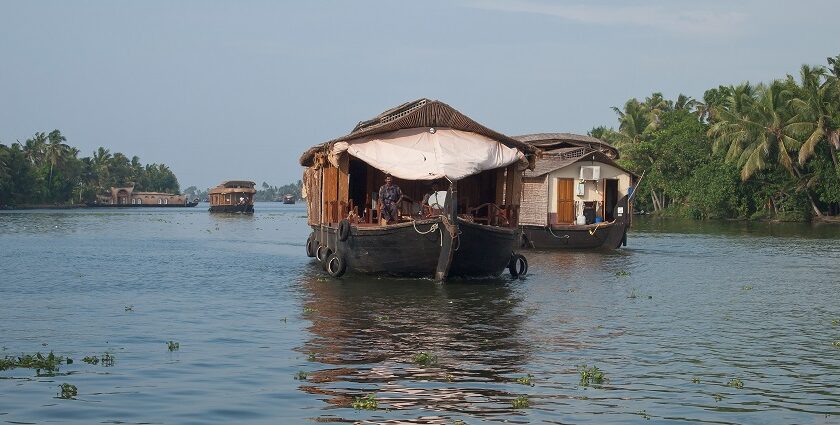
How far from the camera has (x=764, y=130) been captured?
65562mm

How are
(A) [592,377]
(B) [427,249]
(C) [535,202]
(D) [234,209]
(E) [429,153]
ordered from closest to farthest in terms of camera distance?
(A) [592,377]
(B) [427,249]
(E) [429,153]
(C) [535,202]
(D) [234,209]

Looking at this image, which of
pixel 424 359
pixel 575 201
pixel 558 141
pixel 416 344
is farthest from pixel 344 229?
pixel 558 141

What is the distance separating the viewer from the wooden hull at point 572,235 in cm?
3619

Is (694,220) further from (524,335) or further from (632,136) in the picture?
(524,335)

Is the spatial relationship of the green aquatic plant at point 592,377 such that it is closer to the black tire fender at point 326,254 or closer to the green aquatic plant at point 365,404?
the green aquatic plant at point 365,404

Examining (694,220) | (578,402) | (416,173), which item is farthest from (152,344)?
(694,220)

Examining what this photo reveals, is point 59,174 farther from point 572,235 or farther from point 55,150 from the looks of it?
point 572,235

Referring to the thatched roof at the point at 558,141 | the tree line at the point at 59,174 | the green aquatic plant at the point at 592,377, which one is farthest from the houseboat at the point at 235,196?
the green aquatic plant at the point at 592,377

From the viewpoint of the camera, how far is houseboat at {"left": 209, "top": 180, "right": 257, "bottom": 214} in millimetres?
111812

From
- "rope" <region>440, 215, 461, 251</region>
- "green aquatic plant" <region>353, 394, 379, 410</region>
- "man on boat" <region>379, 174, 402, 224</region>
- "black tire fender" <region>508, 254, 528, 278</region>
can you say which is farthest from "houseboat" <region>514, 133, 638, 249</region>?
"green aquatic plant" <region>353, 394, 379, 410</region>

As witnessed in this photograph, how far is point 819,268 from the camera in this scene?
29.5m

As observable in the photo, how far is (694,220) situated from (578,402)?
227ft

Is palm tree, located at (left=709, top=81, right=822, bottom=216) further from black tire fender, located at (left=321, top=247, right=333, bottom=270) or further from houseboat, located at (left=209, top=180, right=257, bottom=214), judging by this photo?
houseboat, located at (left=209, top=180, right=257, bottom=214)

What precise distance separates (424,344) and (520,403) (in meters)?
3.98
